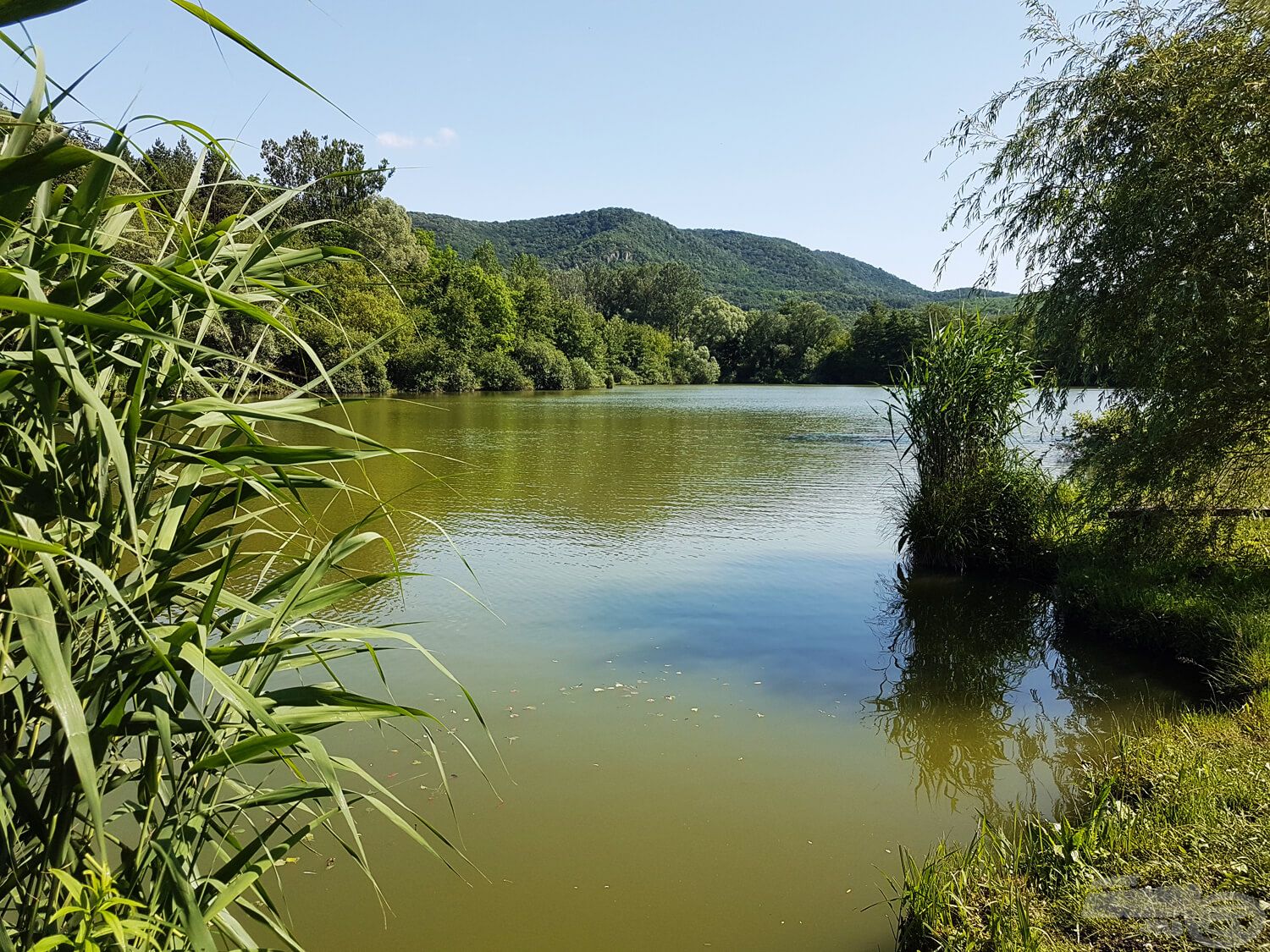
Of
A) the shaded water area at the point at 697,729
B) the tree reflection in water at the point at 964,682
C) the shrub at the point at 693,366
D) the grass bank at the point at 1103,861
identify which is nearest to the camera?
the grass bank at the point at 1103,861

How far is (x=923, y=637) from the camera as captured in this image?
23.0ft

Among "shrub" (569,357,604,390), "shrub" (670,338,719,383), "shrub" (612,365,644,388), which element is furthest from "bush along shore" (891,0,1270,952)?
"shrub" (670,338,719,383)

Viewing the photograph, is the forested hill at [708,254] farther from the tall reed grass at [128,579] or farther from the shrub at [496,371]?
the tall reed grass at [128,579]

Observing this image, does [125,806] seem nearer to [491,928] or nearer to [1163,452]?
[491,928]

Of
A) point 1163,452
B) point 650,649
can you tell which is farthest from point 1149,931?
point 1163,452

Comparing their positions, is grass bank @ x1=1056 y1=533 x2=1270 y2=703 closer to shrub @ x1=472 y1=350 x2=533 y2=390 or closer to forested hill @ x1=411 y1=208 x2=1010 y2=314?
shrub @ x1=472 y1=350 x2=533 y2=390

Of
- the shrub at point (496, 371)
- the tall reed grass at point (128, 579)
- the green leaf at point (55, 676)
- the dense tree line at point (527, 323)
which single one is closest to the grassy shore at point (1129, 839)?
the tall reed grass at point (128, 579)

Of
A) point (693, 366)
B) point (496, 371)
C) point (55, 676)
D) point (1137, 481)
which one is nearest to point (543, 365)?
point (496, 371)

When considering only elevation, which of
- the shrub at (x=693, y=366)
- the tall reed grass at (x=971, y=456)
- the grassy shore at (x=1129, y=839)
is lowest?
the grassy shore at (x=1129, y=839)

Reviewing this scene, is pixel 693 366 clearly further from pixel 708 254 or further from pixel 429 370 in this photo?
pixel 708 254

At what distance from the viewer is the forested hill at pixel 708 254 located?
134000mm

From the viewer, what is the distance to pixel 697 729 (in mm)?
4922

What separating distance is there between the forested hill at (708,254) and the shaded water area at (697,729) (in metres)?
119

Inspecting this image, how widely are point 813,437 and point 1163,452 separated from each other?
16.6 metres
